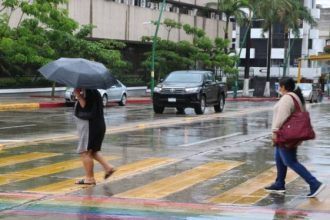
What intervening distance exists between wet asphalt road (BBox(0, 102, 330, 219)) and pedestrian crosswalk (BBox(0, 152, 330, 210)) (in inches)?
0.6

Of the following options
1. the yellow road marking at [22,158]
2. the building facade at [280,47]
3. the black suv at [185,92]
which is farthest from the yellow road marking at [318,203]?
the building facade at [280,47]

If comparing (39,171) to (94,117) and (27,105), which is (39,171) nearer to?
(94,117)

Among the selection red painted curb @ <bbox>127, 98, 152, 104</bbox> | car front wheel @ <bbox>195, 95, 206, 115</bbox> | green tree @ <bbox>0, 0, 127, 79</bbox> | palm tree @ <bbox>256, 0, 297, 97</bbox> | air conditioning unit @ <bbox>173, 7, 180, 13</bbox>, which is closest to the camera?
car front wheel @ <bbox>195, 95, 206, 115</bbox>

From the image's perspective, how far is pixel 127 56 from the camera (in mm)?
52500

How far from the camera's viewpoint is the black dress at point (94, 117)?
959cm

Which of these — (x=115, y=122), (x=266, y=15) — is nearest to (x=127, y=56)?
(x=266, y=15)

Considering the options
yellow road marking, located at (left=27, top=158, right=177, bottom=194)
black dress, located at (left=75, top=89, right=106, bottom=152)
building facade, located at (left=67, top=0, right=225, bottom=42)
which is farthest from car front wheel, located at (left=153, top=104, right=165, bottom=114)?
black dress, located at (left=75, top=89, right=106, bottom=152)

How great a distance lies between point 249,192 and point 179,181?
1258 mm

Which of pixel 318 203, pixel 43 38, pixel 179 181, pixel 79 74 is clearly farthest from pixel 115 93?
pixel 318 203

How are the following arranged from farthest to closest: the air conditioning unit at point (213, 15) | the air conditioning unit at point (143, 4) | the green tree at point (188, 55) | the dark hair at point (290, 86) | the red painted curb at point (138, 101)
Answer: the air conditioning unit at point (213, 15)
the air conditioning unit at point (143, 4)
the green tree at point (188, 55)
the red painted curb at point (138, 101)
the dark hair at point (290, 86)

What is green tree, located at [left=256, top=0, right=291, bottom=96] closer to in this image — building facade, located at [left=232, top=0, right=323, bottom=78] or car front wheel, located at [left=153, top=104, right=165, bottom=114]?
building facade, located at [left=232, top=0, right=323, bottom=78]

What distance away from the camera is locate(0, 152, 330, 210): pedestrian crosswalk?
29.7ft

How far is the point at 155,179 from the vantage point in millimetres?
10336

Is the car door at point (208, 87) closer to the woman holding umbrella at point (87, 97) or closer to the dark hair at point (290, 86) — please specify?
the woman holding umbrella at point (87, 97)
